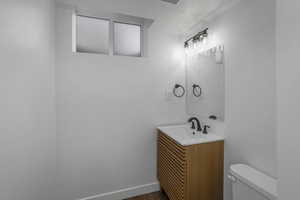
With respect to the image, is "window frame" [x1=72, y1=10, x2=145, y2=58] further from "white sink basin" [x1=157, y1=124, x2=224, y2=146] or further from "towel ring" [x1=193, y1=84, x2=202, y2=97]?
"white sink basin" [x1=157, y1=124, x2=224, y2=146]

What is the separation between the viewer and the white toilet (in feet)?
3.06

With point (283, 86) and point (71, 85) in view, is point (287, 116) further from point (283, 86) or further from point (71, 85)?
point (71, 85)

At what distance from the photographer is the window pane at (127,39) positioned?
2.10 meters

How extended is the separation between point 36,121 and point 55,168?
2.50 ft

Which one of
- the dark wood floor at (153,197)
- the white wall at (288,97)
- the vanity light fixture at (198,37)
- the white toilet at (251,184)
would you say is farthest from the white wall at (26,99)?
the vanity light fixture at (198,37)

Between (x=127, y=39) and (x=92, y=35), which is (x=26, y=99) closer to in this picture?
(x=92, y=35)

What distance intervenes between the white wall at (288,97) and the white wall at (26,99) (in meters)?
1.46

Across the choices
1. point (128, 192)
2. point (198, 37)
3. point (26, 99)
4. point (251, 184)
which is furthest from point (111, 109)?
point (251, 184)

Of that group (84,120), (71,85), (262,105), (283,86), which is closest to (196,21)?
(262,105)

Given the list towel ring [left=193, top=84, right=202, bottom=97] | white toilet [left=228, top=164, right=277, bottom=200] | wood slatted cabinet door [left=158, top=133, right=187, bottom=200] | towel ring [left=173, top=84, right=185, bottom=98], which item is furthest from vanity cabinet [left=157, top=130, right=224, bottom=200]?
towel ring [left=173, top=84, right=185, bottom=98]

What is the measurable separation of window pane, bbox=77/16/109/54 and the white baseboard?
1972 mm

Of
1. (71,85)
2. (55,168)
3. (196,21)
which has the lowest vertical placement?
(55,168)

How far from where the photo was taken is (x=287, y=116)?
0.60 meters

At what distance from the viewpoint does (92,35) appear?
1.98 m
